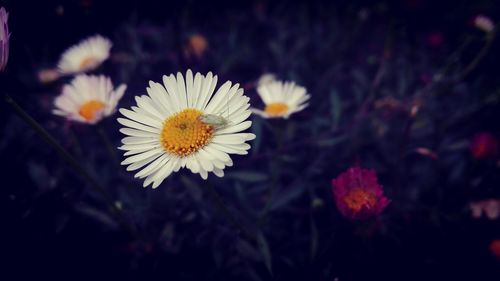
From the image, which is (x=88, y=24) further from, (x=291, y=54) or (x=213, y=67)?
(x=291, y=54)

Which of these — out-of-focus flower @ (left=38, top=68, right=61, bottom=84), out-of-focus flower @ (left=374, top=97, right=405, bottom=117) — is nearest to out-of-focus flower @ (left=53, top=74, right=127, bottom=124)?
out-of-focus flower @ (left=38, top=68, right=61, bottom=84)

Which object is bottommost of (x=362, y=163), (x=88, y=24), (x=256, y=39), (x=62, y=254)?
(x=62, y=254)

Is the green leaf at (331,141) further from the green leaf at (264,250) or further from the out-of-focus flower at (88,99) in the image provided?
the out-of-focus flower at (88,99)

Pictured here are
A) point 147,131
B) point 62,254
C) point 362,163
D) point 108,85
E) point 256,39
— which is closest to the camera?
point 147,131

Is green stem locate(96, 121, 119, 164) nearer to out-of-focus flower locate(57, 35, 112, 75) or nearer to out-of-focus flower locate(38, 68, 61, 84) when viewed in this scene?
out-of-focus flower locate(57, 35, 112, 75)

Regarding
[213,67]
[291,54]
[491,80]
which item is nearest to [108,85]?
[213,67]

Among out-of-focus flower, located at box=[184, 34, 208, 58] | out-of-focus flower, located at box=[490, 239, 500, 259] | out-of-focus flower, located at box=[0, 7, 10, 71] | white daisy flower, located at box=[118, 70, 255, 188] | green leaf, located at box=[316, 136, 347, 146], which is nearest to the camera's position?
out-of-focus flower, located at box=[0, 7, 10, 71]

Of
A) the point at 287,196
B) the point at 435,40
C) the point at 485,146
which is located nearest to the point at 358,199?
the point at 287,196
